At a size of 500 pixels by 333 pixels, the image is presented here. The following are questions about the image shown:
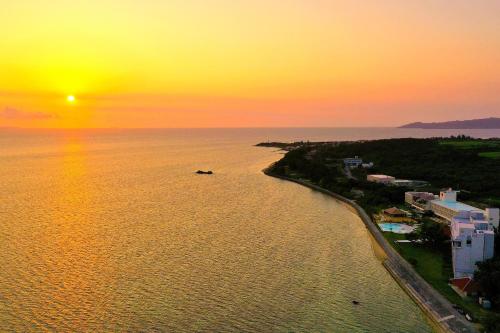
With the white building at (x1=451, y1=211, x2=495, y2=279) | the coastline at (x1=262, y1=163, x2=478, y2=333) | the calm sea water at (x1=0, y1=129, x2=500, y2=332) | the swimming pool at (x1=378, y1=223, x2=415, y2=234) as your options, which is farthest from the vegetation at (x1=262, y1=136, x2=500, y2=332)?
the calm sea water at (x1=0, y1=129, x2=500, y2=332)

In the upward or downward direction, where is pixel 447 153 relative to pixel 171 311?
upward

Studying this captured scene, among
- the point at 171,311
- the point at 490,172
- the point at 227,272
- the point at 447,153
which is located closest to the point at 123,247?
the point at 227,272

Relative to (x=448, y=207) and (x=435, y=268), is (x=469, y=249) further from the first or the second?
(x=448, y=207)

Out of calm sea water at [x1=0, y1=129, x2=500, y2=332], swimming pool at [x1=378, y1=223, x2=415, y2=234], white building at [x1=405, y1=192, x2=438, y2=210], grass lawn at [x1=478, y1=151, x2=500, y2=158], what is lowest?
calm sea water at [x1=0, y1=129, x2=500, y2=332]

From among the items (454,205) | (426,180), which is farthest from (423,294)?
(426,180)

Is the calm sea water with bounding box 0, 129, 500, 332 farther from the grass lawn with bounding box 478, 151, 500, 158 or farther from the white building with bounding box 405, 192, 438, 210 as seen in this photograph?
the grass lawn with bounding box 478, 151, 500, 158

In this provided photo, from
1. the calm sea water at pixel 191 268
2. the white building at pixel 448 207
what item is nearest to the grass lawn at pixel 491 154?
the white building at pixel 448 207

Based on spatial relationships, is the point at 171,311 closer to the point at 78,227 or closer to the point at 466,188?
the point at 78,227
